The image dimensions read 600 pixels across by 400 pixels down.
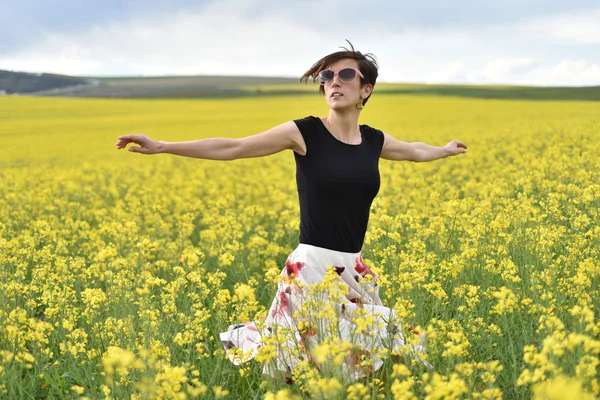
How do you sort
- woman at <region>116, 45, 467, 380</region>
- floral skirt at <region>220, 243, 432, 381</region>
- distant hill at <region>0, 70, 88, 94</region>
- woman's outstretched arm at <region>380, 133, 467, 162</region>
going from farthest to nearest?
distant hill at <region>0, 70, 88, 94</region> → woman's outstretched arm at <region>380, 133, 467, 162</region> → woman at <region>116, 45, 467, 380</region> → floral skirt at <region>220, 243, 432, 381</region>

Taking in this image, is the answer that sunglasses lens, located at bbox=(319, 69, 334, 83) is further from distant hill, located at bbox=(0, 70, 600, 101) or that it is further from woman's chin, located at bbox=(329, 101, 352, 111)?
distant hill, located at bbox=(0, 70, 600, 101)

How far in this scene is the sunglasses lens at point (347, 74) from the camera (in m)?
3.97

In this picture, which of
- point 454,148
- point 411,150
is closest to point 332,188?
point 411,150

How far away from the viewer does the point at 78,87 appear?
62031 millimetres

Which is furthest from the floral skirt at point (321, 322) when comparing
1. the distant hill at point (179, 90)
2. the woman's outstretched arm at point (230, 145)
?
the distant hill at point (179, 90)

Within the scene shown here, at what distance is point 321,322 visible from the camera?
11.1ft

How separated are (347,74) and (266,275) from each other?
125 centimetres

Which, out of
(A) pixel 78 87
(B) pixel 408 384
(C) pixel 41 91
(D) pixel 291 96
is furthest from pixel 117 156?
(A) pixel 78 87

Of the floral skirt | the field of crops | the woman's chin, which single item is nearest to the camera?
the field of crops

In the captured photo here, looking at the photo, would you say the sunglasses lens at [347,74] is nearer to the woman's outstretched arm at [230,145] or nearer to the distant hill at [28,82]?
the woman's outstretched arm at [230,145]

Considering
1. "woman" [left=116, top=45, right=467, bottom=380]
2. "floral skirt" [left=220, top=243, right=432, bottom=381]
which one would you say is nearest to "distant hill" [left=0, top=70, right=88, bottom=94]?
"woman" [left=116, top=45, right=467, bottom=380]

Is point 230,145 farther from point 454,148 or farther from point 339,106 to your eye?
point 454,148

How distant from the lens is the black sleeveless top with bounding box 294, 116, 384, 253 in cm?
388

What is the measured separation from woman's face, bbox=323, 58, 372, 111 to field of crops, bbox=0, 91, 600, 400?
102cm
